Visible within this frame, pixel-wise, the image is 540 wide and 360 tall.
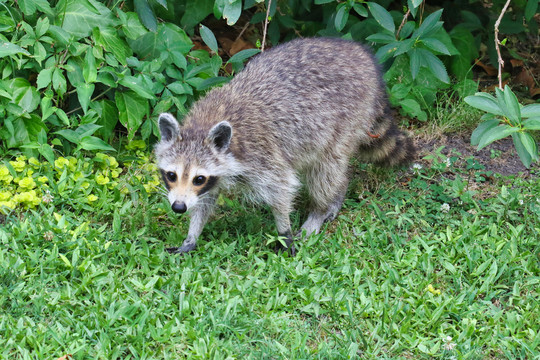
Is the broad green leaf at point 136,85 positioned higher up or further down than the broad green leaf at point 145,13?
further down

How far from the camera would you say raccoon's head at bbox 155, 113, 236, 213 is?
168 inches

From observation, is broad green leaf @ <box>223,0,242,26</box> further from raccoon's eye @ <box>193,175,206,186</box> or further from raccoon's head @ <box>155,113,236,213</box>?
raccoon's eye @ <box>193,175,206,186</box>

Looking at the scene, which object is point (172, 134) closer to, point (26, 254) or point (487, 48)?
point (26, 254)

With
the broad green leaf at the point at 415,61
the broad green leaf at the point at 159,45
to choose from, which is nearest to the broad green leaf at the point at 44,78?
the broad green leaf at the point at 159,45

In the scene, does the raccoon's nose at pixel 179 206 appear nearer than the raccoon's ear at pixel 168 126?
Yes

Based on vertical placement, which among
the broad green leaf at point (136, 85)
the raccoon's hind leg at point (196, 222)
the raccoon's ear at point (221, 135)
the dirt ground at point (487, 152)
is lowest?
the dirt ground at point (487, 152)

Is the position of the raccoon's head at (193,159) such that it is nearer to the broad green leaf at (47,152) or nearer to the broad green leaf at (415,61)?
the broad green leaf at (47,152)

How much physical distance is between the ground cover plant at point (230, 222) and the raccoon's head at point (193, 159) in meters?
0.47

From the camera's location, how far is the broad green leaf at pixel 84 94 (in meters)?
4.80

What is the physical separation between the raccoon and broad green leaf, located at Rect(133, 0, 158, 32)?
851 mm

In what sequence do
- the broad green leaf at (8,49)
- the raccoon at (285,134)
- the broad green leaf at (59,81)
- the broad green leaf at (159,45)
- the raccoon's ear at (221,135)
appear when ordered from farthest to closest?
the broad green leaf at (159,45) < the broad green leaf at (59,81) < the broad green leaf at (8,49) < the raccoon at (285,134) < the raccoon's ear at (221,135)

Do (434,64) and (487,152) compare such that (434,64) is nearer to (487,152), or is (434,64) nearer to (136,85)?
(487,152)

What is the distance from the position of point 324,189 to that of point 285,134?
0.56 meters

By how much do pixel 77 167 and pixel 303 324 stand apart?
2251mm
